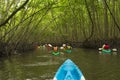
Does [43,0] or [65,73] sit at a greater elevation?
[43,0]

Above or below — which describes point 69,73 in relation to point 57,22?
below

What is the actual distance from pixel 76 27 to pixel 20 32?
20.0 metres

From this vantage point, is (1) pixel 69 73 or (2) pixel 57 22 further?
(2) pixel 57 22

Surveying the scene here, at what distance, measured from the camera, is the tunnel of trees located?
1922cm

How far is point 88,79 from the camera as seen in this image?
1113 cm

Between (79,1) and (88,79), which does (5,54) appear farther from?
(88,79)

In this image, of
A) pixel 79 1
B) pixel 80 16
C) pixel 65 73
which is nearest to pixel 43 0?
pixel 79 1

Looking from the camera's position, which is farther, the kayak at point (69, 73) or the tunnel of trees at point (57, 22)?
the tunnel of trees at point (57, 22)

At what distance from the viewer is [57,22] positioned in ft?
158

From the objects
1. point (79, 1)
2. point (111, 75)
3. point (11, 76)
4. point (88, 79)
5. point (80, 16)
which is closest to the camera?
point (88, 79)

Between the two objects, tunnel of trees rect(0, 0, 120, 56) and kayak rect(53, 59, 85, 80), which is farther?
tunnel of trees rect(0, 0, 120, 56)

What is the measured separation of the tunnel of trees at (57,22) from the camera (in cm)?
1922

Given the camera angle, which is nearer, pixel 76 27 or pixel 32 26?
pixel 32 26

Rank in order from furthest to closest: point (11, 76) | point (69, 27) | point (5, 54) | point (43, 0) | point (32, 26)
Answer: point (69, 27), point (32, 26), point (5, 54), point (43, 0), point (11, 76)
